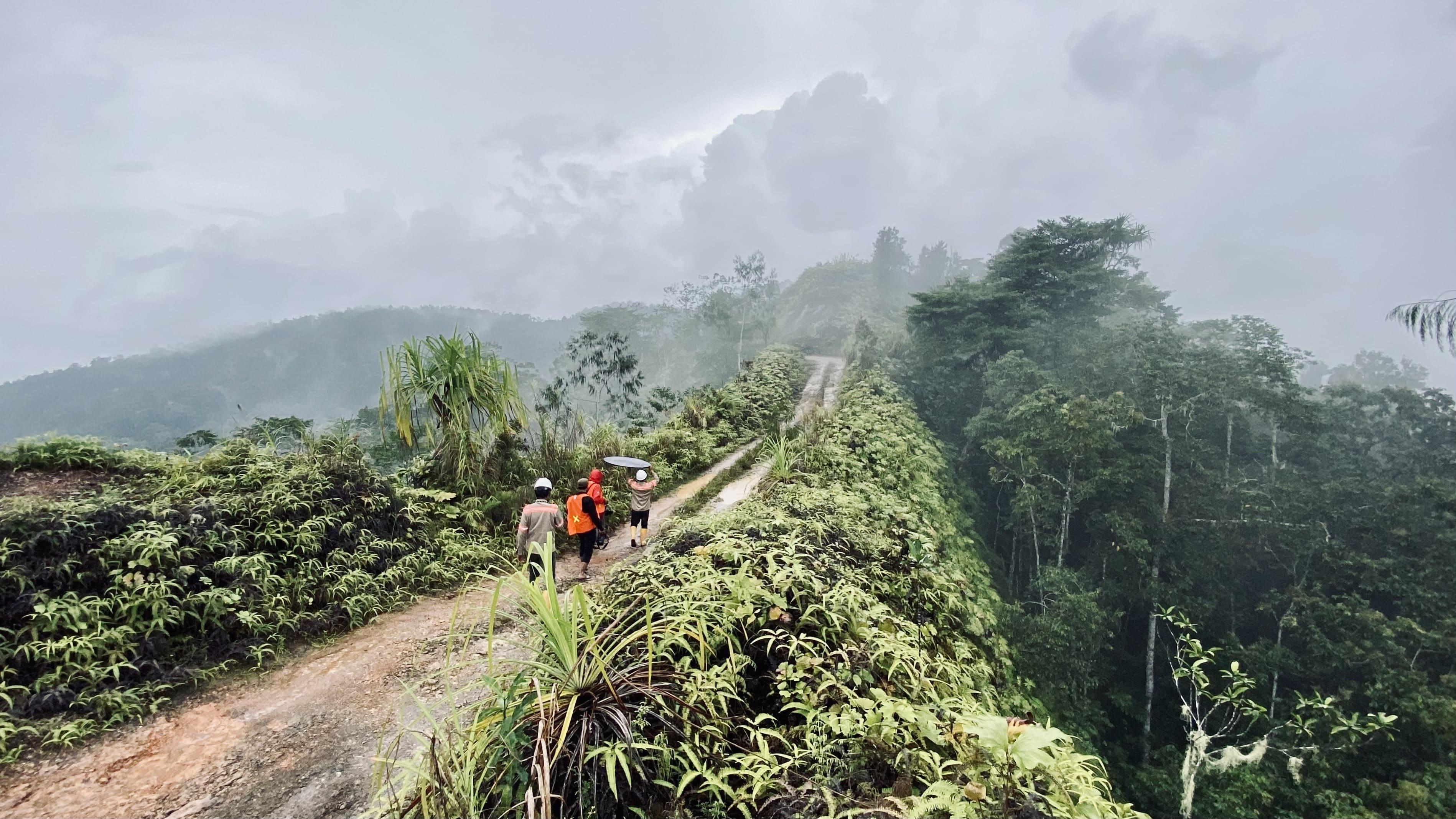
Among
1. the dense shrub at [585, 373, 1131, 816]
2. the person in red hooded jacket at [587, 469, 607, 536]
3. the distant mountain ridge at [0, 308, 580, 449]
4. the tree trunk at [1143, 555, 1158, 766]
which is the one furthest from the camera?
the distant mountain ridge at [0, 308, 580, 449]

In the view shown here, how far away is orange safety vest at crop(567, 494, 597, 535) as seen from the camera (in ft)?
19.5

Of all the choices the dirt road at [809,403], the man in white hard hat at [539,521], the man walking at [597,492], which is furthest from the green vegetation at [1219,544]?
the man in white hard hat at [539,521]

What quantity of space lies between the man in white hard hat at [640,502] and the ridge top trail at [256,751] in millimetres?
2977

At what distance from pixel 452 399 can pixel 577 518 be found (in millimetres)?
2564

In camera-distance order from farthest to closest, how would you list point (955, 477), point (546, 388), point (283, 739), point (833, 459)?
1. point (955, 477)
2. point (546, 388)
3. point (833, 459)
4. point (283, 739)

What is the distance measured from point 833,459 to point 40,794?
25.2 ft

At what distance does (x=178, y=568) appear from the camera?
410 centimetres

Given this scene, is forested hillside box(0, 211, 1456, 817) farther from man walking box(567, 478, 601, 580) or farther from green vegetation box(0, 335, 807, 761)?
man walking box(567, 478, 601, 580)

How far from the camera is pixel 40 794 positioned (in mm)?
2908

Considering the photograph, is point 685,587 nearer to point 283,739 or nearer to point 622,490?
point 283,739

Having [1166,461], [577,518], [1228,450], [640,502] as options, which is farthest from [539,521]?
[1228,450]

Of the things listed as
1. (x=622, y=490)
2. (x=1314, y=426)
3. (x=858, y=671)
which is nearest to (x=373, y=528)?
(x=622, y=490)

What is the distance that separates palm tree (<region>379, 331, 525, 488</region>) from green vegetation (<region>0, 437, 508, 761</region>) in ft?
3.20

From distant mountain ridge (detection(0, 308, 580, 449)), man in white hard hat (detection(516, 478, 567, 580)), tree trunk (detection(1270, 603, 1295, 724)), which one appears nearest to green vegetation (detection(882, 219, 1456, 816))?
tree trunk (detection(1270, 603, 1295, 724))
